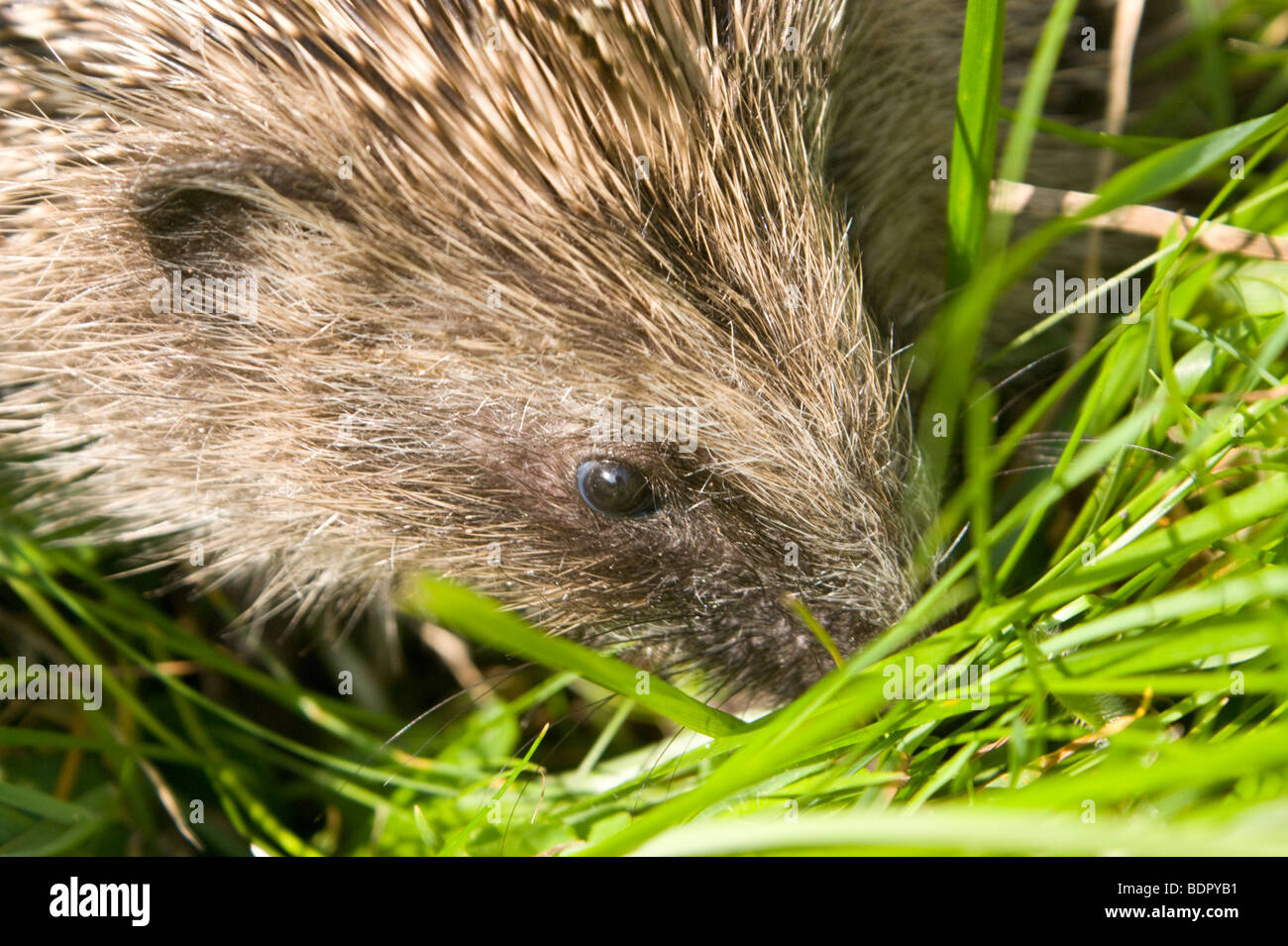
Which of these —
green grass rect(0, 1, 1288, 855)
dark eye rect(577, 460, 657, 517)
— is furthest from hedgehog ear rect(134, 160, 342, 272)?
green grass rect(0, 1, 1288, 855)

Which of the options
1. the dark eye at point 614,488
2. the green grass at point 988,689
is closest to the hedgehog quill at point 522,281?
the dark eye at point 614,488

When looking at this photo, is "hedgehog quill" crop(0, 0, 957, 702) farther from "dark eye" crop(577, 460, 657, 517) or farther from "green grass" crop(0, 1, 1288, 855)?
"green grass" crop(0, 1, 1288, 855)

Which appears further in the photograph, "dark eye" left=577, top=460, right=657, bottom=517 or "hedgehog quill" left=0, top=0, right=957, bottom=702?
"dark eye" left=577, top=460, right=657, bottom=517

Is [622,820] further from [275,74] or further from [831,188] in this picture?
[275,74]

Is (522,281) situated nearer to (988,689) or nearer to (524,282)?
(524,282)

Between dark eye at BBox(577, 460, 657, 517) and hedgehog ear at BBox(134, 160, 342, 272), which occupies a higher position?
hedgehog ear at BBox(134, 160, 342, 272)

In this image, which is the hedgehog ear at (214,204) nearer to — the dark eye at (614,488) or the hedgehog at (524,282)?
the hedgehog at (524,282)
